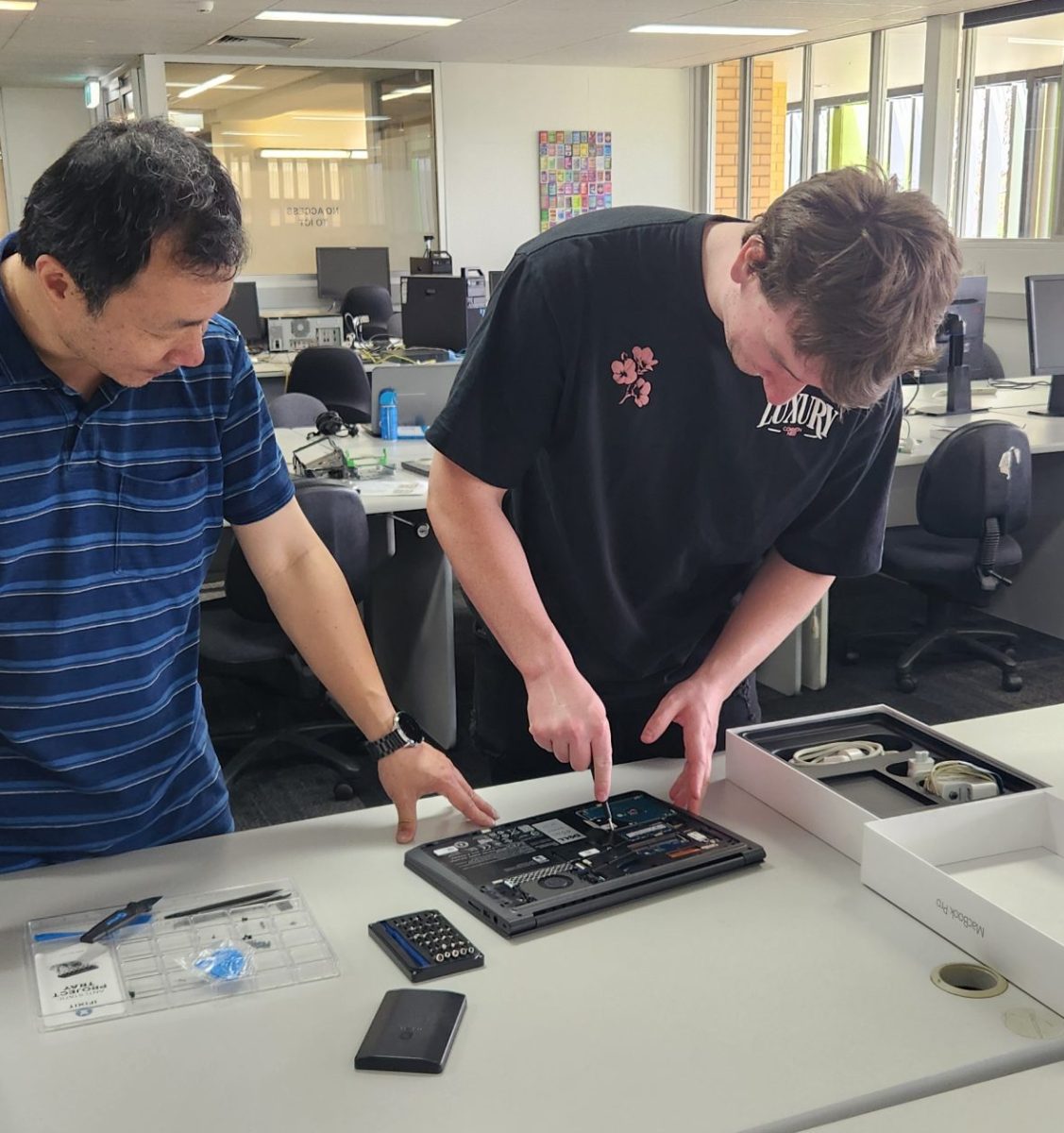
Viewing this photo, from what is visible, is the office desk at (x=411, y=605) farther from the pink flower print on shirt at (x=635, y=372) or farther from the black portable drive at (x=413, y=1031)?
the black portable drive at (x=413, y=1031)

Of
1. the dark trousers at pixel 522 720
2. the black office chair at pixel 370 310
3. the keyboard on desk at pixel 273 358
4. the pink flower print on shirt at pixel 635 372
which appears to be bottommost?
the dark trousers at pixel 522 720

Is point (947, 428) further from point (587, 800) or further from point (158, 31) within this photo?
point (158, 31)

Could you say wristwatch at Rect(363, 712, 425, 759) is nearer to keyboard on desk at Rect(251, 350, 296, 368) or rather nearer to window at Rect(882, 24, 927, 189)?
keyboard on desk at Rect(251, 350, 296, 368)

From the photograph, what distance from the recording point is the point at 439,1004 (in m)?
1.08

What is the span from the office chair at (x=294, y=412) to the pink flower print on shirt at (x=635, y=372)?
10.6 ft

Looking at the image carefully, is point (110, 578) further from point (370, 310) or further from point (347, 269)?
point (347, 269)

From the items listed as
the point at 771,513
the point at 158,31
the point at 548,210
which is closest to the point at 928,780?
the point at 771,513

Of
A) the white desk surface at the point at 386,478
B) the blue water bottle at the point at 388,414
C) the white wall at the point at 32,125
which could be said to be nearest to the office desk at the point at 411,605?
the white desk surface at the point at 386,478

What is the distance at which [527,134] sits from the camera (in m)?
10.4

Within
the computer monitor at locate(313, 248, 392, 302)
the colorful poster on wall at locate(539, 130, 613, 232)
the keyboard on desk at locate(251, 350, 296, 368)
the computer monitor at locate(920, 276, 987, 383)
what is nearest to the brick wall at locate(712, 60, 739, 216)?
the colorful poster on wall at locate(539, 130, 613, 232)

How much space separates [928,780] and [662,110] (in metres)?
10.2

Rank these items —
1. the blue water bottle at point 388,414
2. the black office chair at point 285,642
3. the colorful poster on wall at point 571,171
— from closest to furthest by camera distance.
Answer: the black office chair at point 285,642
the blue water bottle at point 388,414
the colorful poster on wall at point 571,171

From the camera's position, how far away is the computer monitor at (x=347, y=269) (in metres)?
9.76

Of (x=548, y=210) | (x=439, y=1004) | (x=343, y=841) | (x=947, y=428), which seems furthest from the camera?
(x=548, y=210)
